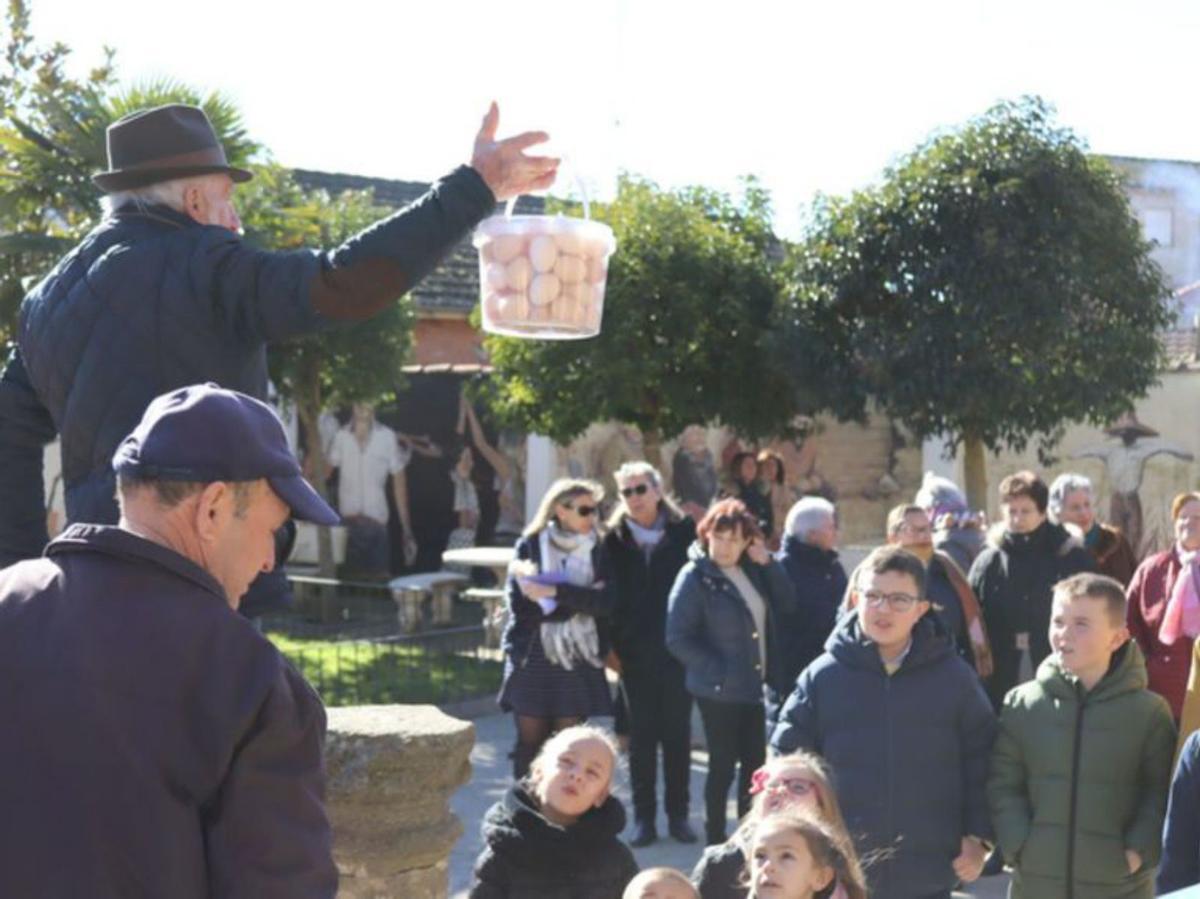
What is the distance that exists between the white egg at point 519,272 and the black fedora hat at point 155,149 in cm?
111

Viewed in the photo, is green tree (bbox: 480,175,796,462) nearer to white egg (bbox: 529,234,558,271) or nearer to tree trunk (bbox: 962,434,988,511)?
tree trunk (bbox: 962,434,988,511)

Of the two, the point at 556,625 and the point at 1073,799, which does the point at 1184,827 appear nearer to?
the point at 1073,799

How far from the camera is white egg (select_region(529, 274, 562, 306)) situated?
14.7 ft

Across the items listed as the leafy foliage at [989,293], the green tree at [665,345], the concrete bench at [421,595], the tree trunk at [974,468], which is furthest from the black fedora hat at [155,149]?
the concrete bench at [421,595]

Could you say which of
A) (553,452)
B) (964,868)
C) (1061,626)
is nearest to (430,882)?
(964,868)

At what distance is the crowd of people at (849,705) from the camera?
216 inches

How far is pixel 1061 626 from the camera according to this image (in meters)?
5.89

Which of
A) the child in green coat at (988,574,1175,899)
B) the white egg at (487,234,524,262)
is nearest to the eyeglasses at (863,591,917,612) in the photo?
the child in green coat at (988,574,1175,899)

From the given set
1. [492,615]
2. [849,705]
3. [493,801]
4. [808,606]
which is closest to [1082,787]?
[849,705]

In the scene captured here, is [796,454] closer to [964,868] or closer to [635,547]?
[635,547]

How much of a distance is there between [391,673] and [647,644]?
172 inches

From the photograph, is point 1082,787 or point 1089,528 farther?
point 1089,528

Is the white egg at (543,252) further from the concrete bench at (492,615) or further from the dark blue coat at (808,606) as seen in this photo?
the concrete bench at (492,615)

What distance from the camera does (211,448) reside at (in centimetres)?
232
